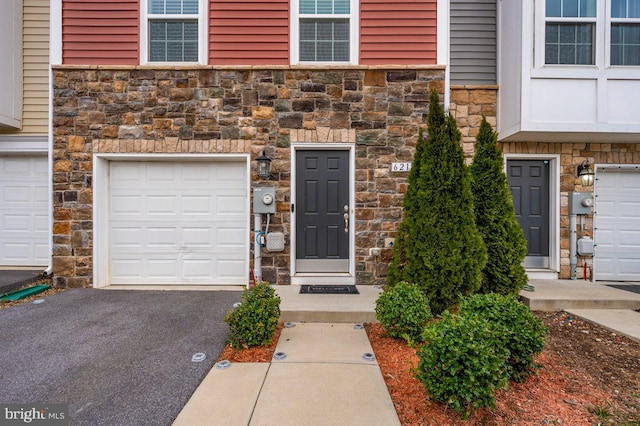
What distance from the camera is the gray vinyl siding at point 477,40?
470 centimetres

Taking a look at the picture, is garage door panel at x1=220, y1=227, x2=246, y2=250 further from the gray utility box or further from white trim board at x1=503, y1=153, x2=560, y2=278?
the gray utility box

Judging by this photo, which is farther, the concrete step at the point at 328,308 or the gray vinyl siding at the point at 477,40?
the gray vinyl siding at the point at 477,40

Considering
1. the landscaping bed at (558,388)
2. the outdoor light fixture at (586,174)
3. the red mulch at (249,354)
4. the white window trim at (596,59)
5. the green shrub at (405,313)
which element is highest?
the white window trim at (596,59)

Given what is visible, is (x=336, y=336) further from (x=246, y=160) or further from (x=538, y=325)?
(x=246, y=160)

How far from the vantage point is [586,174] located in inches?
177

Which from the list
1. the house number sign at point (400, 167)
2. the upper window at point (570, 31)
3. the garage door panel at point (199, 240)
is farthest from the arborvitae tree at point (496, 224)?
the garage door panel at point (199, 240)

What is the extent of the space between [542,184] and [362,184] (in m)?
2.93

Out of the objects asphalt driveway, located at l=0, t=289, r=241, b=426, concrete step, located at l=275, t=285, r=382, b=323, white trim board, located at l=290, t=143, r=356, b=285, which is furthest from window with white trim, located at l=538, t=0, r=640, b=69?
asphalt driveway, located at l=0, t=289, r=241, b=426

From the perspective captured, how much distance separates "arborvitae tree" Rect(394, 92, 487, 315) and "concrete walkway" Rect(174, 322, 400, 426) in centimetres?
99

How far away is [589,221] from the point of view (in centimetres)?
463

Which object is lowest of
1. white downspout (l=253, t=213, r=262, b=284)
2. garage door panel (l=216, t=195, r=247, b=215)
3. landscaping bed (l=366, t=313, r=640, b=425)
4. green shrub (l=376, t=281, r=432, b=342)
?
landscaping bed (l=366, t=313, r=640, b=425)

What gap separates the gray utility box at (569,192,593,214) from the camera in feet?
14.8

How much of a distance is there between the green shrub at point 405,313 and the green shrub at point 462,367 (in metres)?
0.82

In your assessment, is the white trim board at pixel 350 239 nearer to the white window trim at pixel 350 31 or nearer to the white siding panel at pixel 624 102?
the white window trim at pixel 350 31
